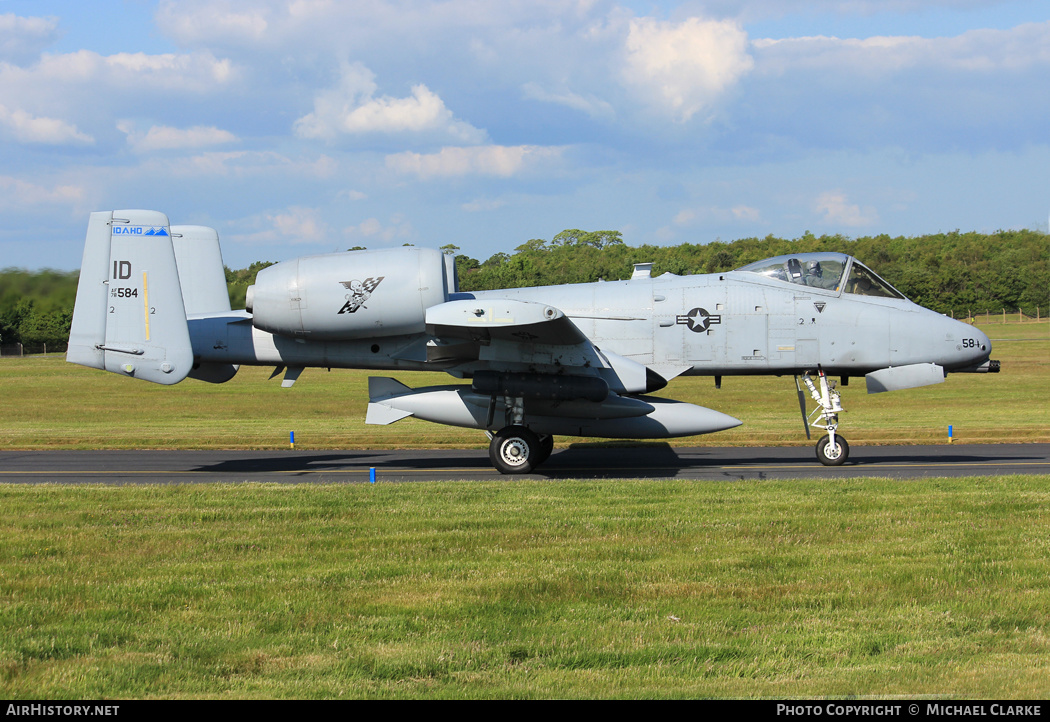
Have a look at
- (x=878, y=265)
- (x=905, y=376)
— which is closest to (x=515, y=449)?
(x=905, y=376)

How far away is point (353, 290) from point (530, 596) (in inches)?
343

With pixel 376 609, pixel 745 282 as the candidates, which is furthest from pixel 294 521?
pixel 745 282

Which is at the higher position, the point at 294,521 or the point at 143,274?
the point at 143,274

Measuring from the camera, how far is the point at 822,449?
1566 cm

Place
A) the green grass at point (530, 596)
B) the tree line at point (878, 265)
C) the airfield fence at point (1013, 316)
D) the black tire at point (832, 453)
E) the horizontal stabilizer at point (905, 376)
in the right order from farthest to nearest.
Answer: the airfield fence at point (1013, 316) < the tree line at point (878, 265) < the black tire at point (832, 453) < the horizontal stabilizer at point (905, 376) < the green grass at point (530, 596)

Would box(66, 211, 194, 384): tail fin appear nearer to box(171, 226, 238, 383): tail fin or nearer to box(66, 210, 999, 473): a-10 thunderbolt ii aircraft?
box(66, 210, 999, 473): a-10 thunderbolt ii aircraft

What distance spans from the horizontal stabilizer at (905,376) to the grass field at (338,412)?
460cm

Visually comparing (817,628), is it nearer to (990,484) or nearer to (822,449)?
(990,484)

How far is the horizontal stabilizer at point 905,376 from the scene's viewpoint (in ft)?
49.4

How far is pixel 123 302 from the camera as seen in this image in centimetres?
1471

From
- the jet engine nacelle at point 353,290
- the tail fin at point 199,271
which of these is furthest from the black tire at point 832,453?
the tail fin at point 199,271

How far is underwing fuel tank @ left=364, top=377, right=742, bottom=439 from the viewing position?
15.2m

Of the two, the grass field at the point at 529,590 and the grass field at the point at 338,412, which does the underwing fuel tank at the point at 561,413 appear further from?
the grass field at the point at 338,412
